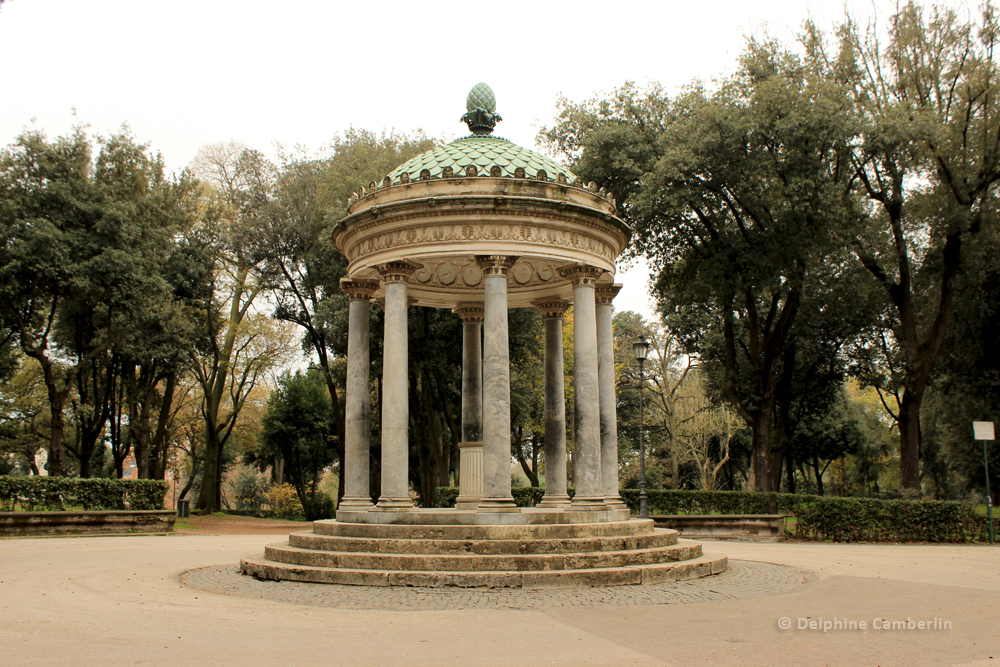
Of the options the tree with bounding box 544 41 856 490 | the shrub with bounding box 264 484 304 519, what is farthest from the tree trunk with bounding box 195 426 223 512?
the tree with bounding box 544 41 856 490

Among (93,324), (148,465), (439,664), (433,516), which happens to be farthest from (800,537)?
(148,465)

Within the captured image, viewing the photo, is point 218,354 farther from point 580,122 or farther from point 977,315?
point 977,315

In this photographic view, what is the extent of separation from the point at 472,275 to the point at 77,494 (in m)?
17.3

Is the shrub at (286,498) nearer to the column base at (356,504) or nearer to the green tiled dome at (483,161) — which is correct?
the column base at (356,504)

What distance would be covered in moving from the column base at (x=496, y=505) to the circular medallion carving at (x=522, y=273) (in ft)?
19.9

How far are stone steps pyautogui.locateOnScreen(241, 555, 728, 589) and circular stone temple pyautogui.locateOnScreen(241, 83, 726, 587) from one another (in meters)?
0.02

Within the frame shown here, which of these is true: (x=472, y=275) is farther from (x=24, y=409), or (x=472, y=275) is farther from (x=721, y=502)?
(x=24, y=409)

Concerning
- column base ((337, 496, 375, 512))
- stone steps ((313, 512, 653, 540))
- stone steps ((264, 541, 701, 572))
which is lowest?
stone steps ((264, 541, 701, 572))

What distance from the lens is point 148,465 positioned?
38594 millimetres

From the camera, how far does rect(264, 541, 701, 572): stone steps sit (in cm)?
1197

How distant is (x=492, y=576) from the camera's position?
37.3ft

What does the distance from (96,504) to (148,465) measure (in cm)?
1304

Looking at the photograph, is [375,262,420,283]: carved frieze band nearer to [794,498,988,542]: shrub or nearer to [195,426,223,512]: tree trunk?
[794,498,988,542]: shrub

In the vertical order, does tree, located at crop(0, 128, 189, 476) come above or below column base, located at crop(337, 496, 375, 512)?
above
